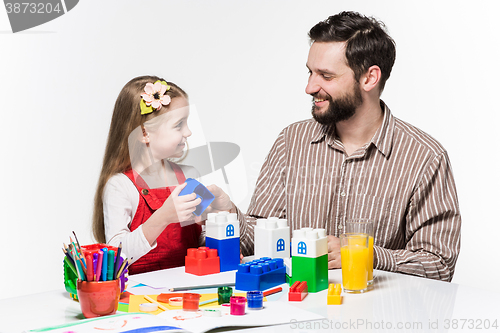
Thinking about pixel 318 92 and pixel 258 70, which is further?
pixel 258 70

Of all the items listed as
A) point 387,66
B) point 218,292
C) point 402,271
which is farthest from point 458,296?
point 387,66

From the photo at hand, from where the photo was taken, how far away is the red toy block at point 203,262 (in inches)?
56.9

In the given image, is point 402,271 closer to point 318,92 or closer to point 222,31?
point 318,92

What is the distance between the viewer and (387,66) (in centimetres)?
211

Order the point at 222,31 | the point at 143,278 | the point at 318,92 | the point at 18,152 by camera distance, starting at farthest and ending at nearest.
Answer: the point at 222,31 < the point at 18,152 < the point at 318,92 < the point at 143,278

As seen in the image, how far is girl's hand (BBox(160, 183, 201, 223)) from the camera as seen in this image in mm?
1519

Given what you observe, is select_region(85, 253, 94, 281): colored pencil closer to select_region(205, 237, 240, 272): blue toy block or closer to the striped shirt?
select_region(205, 237, 240, 272): blue toy block

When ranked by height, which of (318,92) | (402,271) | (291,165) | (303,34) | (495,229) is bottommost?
(495,229)

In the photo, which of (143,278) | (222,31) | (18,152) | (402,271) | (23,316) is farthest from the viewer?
(222,31)

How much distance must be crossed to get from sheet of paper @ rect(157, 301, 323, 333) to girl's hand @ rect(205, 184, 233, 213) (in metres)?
0.51

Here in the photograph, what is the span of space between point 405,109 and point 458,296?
1984 mm

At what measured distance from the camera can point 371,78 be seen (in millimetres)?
2057

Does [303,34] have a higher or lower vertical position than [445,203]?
higher

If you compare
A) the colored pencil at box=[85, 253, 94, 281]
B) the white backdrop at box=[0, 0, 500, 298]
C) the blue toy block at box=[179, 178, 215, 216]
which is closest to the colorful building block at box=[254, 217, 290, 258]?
the blue toy block at box=[179, 178, 215, 216]
